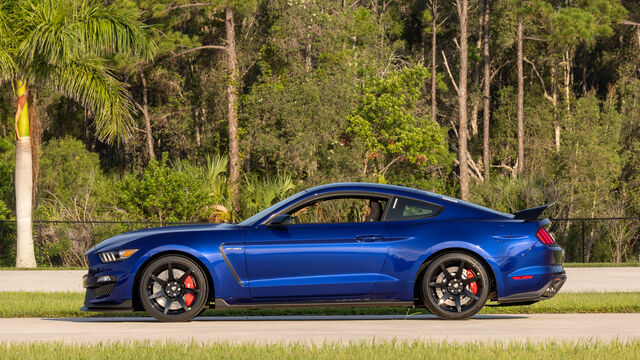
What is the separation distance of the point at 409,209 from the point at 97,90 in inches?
558

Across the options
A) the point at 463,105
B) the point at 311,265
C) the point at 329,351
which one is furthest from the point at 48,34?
the point at 463,105

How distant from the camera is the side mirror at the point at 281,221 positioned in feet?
31.8

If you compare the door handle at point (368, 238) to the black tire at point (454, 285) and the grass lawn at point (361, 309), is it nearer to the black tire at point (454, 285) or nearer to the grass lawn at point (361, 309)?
the black tire at point (454, 285)

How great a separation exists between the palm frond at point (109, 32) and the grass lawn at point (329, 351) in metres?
14.3

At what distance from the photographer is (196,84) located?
45125mm

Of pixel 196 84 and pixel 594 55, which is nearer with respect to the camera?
pixel 196 84

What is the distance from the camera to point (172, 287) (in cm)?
981

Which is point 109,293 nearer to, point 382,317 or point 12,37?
point 382,317

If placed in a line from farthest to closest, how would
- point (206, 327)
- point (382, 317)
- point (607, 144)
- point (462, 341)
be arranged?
1. point (607, 144)
2. point (382, 317)
3. point (206, 327)
4. point (462, 341)

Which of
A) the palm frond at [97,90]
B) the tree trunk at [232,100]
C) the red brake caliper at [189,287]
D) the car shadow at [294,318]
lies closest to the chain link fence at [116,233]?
the palm frond at [97,90]

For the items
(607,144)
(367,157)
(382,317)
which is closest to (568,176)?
(607,144)

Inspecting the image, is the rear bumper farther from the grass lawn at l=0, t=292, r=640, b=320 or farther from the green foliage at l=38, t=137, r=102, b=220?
the green foliage at l=38, t=137, r=102, b=220

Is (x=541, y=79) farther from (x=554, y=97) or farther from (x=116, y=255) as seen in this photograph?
(x=116, y=255)

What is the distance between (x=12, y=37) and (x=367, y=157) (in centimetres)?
2021
